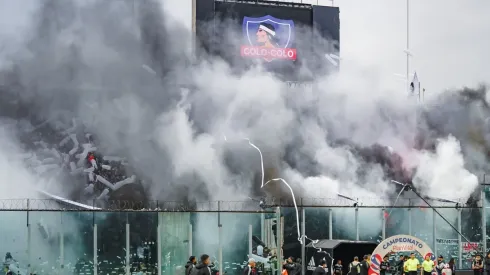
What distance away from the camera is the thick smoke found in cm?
4881

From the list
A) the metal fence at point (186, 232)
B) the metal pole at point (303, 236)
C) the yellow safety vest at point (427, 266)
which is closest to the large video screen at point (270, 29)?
the metal fence at point (186, 232)

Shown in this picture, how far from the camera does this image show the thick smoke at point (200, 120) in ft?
160

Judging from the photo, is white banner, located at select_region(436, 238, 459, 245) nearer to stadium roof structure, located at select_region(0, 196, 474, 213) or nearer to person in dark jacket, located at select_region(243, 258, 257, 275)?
stadium roof structure, located at select_region(0, 196, 474, 213)

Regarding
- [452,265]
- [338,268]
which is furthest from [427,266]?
[452,265]

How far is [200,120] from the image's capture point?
169 ft

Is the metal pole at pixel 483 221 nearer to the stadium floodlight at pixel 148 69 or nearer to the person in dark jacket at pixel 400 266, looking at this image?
the person in dark jacket at pixel 400 266

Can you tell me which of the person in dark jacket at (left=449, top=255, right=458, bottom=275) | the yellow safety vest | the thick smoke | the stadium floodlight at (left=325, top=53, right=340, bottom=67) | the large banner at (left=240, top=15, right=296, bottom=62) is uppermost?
the large banner at (left=240, top=15, right=296, bottom=62)

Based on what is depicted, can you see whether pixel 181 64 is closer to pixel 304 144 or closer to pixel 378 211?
pixel 304 144

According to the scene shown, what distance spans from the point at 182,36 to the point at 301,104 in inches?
296

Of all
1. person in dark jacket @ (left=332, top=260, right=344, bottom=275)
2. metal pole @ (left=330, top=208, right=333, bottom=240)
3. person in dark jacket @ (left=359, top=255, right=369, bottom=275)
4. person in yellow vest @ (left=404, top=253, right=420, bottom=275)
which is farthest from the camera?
metal pole @ (left=330, top=208, right=333, bottom=240)

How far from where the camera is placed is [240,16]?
60.9 meters

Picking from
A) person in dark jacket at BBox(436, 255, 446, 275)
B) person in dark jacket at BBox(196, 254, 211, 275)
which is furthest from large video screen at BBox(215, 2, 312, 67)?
person in dark jacket at BBox(196, 254, 211, 275)

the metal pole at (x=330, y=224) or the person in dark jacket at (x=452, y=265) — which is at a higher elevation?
the metal pole at (x=330, y=224)

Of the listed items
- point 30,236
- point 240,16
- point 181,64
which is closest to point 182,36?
point 181,64
